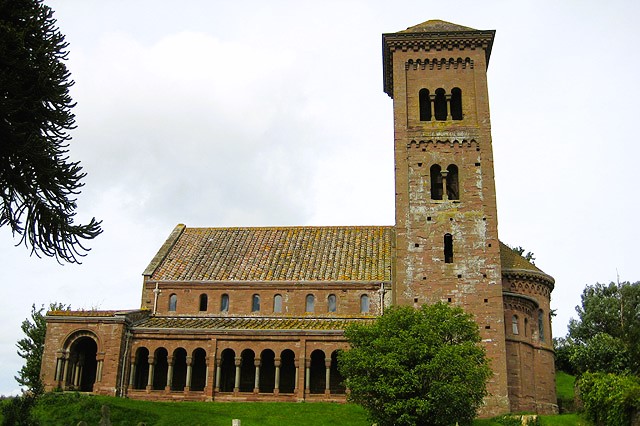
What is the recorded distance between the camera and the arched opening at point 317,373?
163 feet

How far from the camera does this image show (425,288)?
153 feet

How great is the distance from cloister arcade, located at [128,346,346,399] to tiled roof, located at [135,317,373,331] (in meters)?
1.52

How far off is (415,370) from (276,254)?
23906 mm

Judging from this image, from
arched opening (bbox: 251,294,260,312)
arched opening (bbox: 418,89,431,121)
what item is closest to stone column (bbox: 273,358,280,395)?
arched opening (bbox: 251,294,260,312)

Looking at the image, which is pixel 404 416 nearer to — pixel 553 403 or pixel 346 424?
pixel 346 424

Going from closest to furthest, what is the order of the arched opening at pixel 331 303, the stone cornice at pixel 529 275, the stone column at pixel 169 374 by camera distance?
the stone column at pixel 169 374
the stone cornice at pixel 529 275
the arched opening at pixel 331 303

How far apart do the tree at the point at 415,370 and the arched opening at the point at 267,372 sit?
44.5ft

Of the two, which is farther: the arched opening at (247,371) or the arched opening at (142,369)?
the arched opening at (247,371)

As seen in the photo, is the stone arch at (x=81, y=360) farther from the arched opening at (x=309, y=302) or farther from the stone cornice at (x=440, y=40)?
the stone cornice at (x=440, y=40)

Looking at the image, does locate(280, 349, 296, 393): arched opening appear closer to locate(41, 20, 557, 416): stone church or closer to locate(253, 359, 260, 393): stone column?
locate(41, 20, 557, 416): stone church

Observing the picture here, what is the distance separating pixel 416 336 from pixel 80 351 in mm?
25146

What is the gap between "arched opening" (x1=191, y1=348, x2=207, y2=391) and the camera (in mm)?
50781

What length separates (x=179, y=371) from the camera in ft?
169

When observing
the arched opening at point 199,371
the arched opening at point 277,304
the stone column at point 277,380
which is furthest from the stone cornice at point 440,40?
the arched opening at point 199,371
